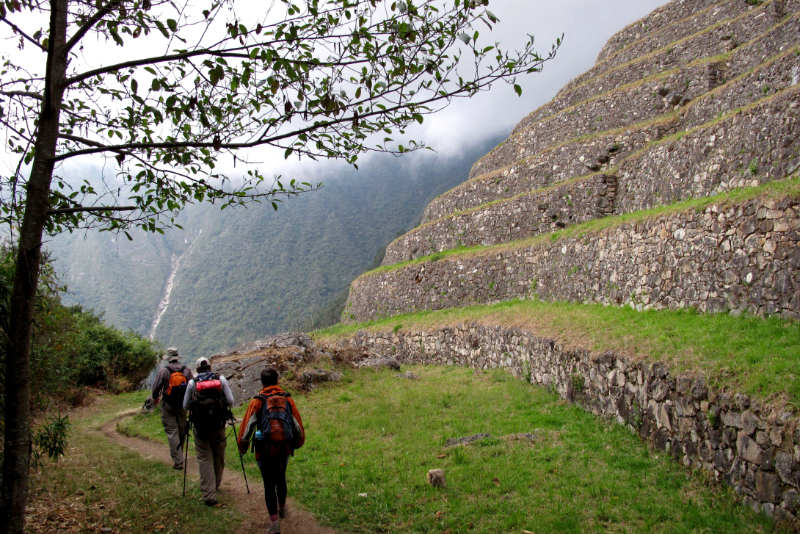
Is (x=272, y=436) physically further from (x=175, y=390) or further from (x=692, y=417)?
(x=692, y=417)

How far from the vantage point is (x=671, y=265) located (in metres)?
8.80

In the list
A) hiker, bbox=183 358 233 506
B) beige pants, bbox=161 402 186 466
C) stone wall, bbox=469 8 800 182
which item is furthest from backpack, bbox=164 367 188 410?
stone wall, bbox=469 8 800 182

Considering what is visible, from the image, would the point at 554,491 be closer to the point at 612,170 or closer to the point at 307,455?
the point at 307,455

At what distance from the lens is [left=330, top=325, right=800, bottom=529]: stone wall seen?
4.18m

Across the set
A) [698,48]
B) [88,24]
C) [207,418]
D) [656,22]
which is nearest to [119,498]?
[207,418]

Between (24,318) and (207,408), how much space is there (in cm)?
264

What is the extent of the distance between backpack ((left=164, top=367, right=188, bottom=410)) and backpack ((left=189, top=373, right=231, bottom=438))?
1.79 meters

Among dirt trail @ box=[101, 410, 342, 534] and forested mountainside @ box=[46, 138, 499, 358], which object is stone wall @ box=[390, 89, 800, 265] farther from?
forested mountainside @ box=[46, 138, 499, 358]

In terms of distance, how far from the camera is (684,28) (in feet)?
59.6

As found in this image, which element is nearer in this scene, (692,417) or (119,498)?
(692,417)

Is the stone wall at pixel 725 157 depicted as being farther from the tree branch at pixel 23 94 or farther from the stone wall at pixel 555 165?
the tree branch at pixel 23 94

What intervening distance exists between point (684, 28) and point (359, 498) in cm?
2032

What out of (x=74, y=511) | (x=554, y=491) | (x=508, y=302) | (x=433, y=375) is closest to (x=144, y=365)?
(x=433, y=375)

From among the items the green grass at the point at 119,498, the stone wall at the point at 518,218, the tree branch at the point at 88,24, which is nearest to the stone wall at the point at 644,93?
the stone wall at the point at 518,218
